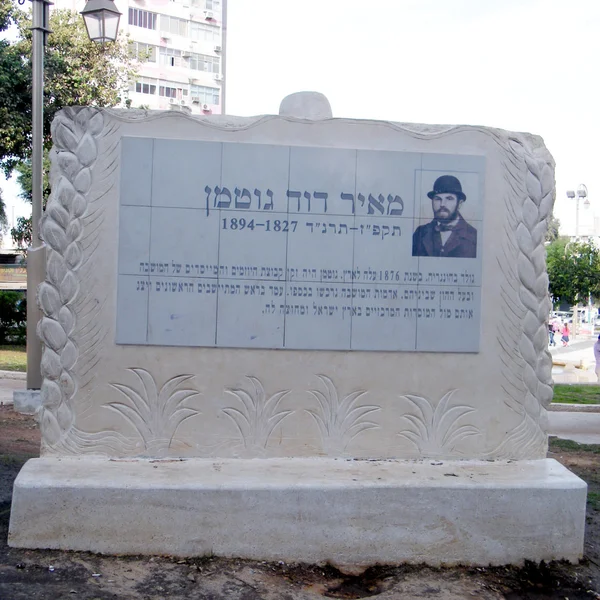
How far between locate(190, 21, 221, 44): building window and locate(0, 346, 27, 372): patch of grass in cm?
3394

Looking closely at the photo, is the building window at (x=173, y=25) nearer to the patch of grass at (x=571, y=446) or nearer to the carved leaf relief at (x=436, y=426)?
the patch of grass at (x=571, y=446)

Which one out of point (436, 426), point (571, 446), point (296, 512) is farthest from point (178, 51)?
point (296, 512)

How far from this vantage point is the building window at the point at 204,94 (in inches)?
1825

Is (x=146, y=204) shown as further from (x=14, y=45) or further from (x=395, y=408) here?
(x=14, y=45)

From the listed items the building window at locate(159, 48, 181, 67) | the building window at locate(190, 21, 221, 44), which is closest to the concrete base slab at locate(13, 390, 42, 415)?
the building window at locate(159, 48, 181, 67)

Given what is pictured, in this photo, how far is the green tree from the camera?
1479 cm

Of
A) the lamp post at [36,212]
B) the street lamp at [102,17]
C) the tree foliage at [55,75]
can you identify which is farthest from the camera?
the tree foliage at [55,75]

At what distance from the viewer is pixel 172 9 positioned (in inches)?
1783

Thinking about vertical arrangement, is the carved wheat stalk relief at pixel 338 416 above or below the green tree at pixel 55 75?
below

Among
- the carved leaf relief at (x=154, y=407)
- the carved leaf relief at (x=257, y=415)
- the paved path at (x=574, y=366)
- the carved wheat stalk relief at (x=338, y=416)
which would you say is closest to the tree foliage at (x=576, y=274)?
the paved path at (x=574, y=366)

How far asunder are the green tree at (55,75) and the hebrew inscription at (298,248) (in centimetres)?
1189

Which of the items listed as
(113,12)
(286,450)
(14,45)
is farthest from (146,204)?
(14,45)

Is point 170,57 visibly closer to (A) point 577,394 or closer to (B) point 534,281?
(A) point 577,394

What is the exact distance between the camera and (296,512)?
163 inches
